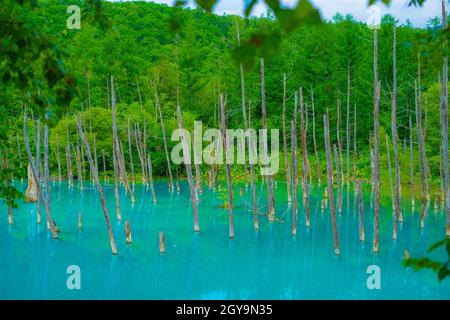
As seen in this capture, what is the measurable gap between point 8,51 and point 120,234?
38.9 feet

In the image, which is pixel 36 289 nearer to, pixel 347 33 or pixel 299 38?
pixel 347 33

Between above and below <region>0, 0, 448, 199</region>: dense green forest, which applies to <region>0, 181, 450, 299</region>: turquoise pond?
below

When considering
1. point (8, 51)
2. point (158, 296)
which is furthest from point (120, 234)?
point (8, 51)

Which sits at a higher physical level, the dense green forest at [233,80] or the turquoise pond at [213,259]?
the dense green forest at [233,80]

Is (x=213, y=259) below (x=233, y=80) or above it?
below

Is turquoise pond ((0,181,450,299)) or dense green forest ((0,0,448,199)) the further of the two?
dense green forest ((0,0,448,199))

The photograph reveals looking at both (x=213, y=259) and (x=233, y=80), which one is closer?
(x=213, y=259)

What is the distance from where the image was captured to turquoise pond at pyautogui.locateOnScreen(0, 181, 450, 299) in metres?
8.82

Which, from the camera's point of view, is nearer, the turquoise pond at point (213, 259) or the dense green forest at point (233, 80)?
the turquoise pond at point (213, 259)

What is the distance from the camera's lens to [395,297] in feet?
27.8

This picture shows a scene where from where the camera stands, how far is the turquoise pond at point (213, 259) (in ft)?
28.9

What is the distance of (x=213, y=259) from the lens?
11.0 metres
